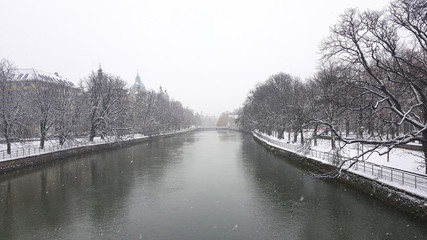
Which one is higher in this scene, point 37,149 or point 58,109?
point 58,109

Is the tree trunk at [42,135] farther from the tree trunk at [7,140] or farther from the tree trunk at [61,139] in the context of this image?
the tree trunk at [7,140]

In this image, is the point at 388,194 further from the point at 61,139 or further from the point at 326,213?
the point at 61,139

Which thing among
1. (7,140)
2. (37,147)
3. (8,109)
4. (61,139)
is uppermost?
(8,109)

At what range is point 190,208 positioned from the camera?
15.2 m

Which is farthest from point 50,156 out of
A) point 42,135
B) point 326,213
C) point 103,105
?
point 326,213

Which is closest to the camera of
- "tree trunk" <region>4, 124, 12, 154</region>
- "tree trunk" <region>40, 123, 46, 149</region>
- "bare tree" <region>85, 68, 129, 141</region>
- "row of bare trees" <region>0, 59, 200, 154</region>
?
"tree trunk" <region>4, 124, 12, 154</region>

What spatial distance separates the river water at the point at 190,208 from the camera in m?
11.8

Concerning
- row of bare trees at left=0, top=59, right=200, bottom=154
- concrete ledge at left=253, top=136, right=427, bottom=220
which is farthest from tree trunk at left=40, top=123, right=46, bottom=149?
concrete ledge at left=253, top=136, right=427, bottom=220

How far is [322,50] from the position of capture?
52.1ft

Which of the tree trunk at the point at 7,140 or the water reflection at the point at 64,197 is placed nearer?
the water reflection at the point at 64,197

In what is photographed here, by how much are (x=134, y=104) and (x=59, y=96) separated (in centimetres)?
3210

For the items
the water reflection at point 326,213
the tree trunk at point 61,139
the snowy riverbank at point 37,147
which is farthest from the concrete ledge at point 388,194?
the tree trunk at point 61,139

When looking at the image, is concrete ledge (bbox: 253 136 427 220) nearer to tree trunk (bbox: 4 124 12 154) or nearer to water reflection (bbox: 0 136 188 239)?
water reflection (bbox: 0 136 188 239)

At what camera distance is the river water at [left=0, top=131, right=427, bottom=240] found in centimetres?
1181
